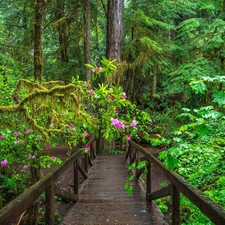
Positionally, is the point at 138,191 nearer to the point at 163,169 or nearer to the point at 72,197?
the point at 72,197

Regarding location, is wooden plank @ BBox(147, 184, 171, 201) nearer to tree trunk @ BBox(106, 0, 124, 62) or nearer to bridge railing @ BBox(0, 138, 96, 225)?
bridge railing @ BBox(0, 138, 96, 225)

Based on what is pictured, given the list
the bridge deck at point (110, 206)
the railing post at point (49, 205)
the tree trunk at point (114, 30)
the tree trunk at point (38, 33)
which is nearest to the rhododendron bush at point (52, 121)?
the tree trunk at point (38, 33)

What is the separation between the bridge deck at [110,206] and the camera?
4.12 meters

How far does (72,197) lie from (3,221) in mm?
2936

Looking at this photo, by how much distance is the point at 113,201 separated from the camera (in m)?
5.34

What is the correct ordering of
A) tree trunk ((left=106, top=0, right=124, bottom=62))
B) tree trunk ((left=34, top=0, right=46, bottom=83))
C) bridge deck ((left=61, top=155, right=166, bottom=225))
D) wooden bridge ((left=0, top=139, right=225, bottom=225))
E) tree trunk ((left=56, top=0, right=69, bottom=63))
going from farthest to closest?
1. tree trunk ((left=106, top=0, right=124, bottom=62))
2. tree trunk ((left=56, top=0, right=69, bottom=63))
3. bridge deck ((left=61, top=155, right=166, bottom=225))
4. tree trunk ((left=34, top=0, right=46, bottom=83))
5. wooden bridge ((left=0, top=139, right=225, bottom=225))

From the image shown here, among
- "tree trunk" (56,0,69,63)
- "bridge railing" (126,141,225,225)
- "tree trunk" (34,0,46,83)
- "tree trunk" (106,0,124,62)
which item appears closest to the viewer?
"bridge railing" (126,141,225,225)

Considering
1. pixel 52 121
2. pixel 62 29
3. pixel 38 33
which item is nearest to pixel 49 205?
pixel 52 121

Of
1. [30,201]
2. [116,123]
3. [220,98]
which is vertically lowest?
[30,201]

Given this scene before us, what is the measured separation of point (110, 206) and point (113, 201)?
0.38 m

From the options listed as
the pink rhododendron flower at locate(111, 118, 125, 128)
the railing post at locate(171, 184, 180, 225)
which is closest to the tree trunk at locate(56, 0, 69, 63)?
the pink rhododendron flower at locate(111, 118, 125, 128)

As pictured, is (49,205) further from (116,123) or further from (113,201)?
(113,201)

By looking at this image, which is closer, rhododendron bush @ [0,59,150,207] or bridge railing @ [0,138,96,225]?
bridge railing @ [0,138,96,225]

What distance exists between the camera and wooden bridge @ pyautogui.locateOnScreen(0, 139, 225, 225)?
2.30 m
